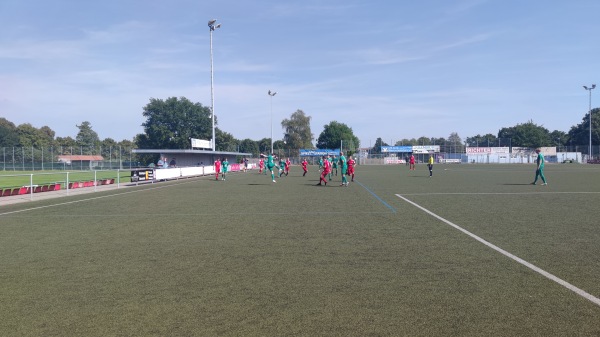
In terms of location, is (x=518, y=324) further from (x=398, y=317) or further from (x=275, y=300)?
(x=275, y=300)

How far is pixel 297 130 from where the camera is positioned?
4700 inches

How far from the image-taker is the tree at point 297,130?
389ft

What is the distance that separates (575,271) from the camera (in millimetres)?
5555

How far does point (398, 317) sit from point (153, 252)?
4571 millimetres

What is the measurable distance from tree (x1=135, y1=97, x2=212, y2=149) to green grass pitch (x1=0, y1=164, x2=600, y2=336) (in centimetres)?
8351

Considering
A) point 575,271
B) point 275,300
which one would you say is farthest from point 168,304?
point 575,271

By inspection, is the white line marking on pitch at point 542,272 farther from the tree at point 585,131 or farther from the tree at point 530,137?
the tree at point 585,131

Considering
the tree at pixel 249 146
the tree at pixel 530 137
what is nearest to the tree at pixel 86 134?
the tree at pixel 249 146

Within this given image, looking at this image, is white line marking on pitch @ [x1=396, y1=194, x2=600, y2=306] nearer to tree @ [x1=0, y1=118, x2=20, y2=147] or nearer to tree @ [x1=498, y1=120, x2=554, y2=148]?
tree @ [x1=0, y1=118, x2=20, y2=147]

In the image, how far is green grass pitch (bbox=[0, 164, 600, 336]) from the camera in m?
3.95

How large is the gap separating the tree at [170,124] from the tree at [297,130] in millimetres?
31006

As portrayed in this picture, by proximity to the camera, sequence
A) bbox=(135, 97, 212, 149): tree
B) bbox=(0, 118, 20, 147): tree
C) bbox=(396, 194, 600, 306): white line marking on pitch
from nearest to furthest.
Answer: bbox=(396, 194, 600, 306): white line marking on pitch, bbox=(135, 97, 212, 149): tree, bbox=(0, 118, 20, 147): tree

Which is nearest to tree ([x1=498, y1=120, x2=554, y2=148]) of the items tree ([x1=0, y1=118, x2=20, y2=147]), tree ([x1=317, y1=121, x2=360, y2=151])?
tree ([x1=317, y1=121, x2=360, y2=151])

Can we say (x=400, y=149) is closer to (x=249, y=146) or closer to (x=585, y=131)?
(x=585, y=131)
